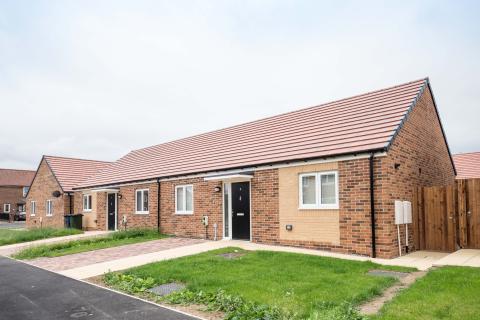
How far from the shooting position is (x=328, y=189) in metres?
12.9

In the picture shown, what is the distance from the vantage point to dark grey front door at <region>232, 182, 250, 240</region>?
15516 millimetres

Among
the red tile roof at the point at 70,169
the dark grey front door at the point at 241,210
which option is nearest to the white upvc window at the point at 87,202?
the red tile roof at the point at 70,169

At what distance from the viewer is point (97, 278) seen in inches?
396

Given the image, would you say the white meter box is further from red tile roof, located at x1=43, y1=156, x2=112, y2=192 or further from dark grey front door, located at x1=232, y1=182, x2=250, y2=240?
red tile roof, located at x1=43, y1=156, x2=112, y2=192

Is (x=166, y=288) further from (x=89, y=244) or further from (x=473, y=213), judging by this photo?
(x=89, y=244)

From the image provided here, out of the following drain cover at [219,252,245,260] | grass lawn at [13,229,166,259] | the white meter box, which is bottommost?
grass lawn at [13,229,166,259]

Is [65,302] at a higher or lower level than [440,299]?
lower

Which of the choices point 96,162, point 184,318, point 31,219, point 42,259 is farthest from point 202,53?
point 31,219

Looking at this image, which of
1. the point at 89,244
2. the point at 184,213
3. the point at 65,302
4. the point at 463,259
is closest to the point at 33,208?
the point at 89,244

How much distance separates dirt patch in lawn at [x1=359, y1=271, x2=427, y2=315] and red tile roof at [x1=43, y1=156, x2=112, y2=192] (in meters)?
25.5

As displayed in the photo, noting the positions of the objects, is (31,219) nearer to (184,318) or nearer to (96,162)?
(96,162)

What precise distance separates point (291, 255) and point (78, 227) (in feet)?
61.3

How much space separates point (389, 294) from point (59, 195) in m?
A: 26.2

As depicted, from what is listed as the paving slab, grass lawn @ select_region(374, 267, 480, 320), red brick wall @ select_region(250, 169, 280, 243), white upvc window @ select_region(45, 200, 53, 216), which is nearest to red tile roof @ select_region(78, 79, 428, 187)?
red brick wall @ select_region(250, 169, 280, 243)
